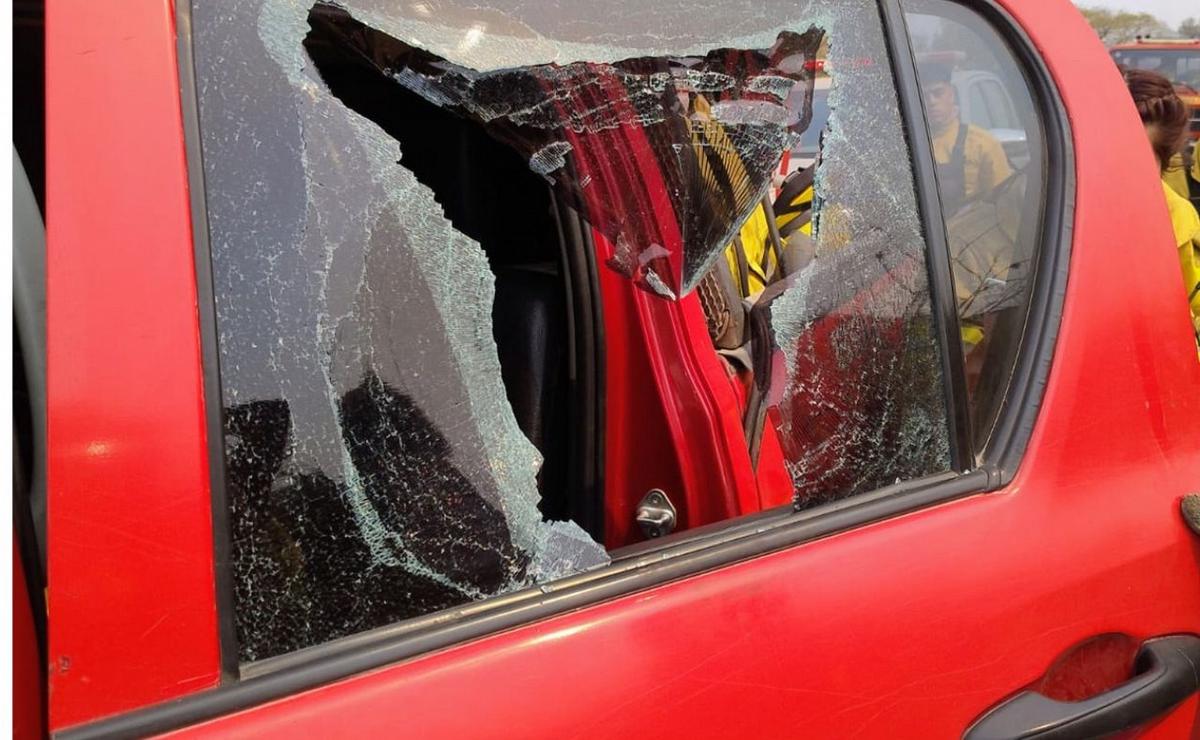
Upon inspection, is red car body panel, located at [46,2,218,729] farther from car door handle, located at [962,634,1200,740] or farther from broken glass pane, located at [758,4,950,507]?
car door handle, located at [962,634,1200,740]

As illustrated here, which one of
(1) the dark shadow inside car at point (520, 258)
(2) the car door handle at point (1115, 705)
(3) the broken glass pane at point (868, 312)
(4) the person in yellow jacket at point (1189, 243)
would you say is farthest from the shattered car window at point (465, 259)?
(4) the person in yellow jacket at point (1189, 243)

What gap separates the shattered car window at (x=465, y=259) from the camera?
85cm

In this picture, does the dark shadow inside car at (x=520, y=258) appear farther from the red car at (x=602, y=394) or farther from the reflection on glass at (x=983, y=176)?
the reflection on glass at (x=983, y=176)

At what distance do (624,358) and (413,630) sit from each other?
85 centimetres

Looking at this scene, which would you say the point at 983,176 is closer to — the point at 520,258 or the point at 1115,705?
the point at 1115,705

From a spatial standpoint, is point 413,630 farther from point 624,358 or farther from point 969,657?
point 624,358

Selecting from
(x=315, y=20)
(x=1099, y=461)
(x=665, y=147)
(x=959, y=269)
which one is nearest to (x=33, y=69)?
(x=315, y=20)

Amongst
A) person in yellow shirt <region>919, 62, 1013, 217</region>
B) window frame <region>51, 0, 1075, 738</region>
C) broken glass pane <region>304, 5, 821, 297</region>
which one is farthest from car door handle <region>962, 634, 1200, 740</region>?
broken glass pane <region>304, 5, 821, 297</region>

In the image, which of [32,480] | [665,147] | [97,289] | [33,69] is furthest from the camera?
[665,147]

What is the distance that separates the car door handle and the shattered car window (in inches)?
11.4

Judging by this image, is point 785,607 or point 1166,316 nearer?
point 785,607

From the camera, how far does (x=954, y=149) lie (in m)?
1.30

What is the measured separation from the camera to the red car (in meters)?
0.77

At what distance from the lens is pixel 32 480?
856mm
